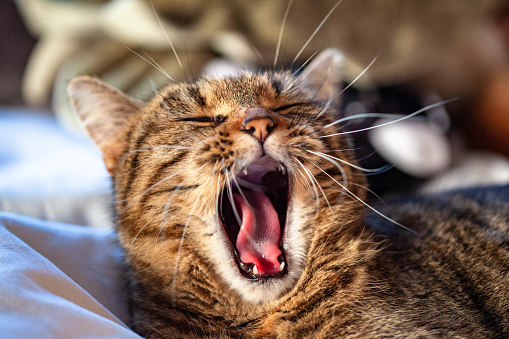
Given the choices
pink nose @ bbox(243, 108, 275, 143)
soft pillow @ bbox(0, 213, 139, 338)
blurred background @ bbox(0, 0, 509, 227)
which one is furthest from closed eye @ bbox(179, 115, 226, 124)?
blurred background @ bbox(0, 0, 509, 227)

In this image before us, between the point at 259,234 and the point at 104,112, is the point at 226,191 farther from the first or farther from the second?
the point at 104,112

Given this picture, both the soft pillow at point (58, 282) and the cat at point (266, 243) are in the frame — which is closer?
the soft pillow at point (58, 282)

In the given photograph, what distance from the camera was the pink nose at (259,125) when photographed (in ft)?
3.05

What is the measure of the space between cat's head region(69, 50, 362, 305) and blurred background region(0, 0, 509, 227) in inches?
25.0

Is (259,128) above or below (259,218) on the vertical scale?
above

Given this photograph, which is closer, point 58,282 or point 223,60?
point 58,282

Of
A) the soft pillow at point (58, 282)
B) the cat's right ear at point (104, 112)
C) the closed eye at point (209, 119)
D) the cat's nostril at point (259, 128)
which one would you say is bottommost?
the soft pillow at point (58, 282)

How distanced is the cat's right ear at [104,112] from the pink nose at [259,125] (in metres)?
0.45

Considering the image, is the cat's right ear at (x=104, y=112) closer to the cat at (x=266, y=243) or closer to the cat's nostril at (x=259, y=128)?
the cat at (x=266, y=243)

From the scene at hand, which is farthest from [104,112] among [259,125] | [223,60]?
[223,60]

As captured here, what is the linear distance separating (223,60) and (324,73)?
103cm

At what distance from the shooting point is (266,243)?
99 centimetres

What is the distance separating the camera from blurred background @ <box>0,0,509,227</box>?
6.46 ft

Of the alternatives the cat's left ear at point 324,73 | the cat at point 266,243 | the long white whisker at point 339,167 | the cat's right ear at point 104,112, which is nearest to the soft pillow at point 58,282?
the cat at point 266,243
